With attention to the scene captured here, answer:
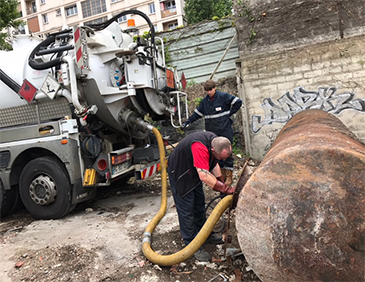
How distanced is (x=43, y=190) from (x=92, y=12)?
3148cm

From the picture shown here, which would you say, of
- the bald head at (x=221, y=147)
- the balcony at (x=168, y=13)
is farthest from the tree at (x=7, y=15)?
the balcony at (x=168, y=13)

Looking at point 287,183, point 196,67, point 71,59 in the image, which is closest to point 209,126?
point 71,59

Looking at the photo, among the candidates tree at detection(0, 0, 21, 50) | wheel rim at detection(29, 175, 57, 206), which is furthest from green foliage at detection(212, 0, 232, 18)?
wheel rim at detection(29, 175, 57, 206)

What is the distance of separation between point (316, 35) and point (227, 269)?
16.9 feet

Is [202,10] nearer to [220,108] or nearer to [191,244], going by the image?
[220,108]

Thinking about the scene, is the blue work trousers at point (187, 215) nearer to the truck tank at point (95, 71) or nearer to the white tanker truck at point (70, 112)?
the white tanker truck at point (70, 112)

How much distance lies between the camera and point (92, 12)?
31.3 metres

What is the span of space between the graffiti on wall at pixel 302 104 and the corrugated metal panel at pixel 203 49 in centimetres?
194

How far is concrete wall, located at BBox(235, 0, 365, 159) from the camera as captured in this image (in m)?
5.75

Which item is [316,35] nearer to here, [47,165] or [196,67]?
[196,67]

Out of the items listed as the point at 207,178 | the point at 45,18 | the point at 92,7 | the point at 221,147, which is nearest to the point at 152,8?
the point at 92,7

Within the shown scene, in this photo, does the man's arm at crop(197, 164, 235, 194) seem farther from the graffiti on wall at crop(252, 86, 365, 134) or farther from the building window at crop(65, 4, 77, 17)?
the building window at crop(65, 4, 77, 17)

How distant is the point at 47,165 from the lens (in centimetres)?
432

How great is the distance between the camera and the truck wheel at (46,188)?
4262mm
